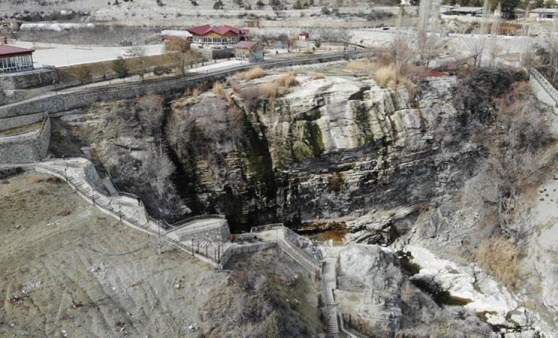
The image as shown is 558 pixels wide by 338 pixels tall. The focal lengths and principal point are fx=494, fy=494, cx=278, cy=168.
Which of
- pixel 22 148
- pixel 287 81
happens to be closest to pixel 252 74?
pixel 287 81

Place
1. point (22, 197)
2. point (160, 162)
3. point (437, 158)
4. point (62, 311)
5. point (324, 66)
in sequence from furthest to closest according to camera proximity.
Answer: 1. point (324, 66)
2. point (437, 158)
3. point (160, 162)
4. point (22, 197)
5. point (62, 311)

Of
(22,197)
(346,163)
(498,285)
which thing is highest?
(22,197)

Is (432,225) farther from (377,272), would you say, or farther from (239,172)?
(239,172)

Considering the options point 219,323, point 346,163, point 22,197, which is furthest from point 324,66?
point 219,323

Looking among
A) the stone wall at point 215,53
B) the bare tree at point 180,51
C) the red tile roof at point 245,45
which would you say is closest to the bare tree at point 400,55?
the red tile roof at point 245,45

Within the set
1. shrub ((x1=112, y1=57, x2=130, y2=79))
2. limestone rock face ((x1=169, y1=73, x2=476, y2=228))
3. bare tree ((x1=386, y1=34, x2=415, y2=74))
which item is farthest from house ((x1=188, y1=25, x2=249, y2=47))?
bare tree ((x1=386, y1=34, x2=415, y2=74))

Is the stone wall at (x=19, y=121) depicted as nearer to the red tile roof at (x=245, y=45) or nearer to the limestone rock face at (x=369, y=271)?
the limestone rock face at (x=369, y=271)

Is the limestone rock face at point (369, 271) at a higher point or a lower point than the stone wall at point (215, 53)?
lower
